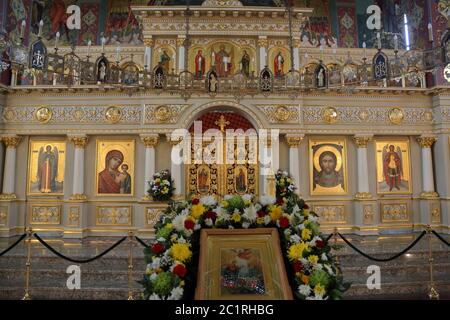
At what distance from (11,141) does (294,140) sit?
9220 mm

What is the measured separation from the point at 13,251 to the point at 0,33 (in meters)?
5.13

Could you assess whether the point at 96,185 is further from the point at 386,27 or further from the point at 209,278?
the point at 386,27

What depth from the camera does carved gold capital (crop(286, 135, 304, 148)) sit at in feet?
33.0

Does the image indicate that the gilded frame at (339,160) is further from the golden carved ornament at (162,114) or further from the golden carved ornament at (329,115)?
the golden carved ornament at (162,114)

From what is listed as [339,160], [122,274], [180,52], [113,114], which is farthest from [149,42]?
[339,160]

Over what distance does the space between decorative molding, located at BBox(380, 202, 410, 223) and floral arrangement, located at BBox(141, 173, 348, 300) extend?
27.9 feet

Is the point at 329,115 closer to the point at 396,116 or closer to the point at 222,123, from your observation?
the point at 396,116

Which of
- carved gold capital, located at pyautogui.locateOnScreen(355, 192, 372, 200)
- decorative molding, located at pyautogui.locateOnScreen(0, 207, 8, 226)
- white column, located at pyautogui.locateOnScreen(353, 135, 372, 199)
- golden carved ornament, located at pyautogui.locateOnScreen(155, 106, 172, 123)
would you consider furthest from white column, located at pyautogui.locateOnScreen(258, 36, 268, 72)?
decorative molding, located at pyautogui.locateOnScreen(0, 207, 8, 226)

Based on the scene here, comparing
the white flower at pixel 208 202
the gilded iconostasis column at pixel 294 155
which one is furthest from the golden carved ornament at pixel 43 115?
the white flower at pixel 208 202

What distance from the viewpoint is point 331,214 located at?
34.1 ft
